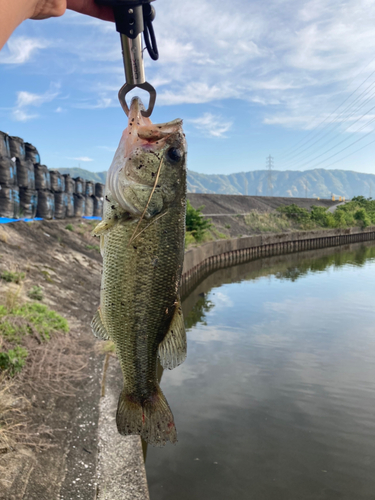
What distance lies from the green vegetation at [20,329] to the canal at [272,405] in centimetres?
286

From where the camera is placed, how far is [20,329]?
255 inches

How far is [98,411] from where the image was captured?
5.68m

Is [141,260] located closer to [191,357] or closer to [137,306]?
[137,306]

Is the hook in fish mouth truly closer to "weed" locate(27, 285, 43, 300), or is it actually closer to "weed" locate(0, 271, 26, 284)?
"weed" locate(27, 285, 43, 300)

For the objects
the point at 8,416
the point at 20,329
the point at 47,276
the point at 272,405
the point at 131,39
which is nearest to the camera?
the point at 131,39

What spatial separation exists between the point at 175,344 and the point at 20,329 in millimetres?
5109

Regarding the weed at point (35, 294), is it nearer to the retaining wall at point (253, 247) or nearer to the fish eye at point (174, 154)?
the fish eye at point (174, 154)

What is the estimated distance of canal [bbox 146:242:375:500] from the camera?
22.8ft

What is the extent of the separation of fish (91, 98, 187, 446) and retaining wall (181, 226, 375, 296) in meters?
16.6

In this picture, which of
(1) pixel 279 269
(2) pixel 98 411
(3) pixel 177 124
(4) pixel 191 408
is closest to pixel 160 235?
(3) pixel 177 124

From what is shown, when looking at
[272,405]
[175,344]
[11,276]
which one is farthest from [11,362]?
[272,405]

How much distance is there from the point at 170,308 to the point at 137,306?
160mm

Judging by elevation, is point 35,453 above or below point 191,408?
above

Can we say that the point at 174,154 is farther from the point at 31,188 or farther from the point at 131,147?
the point at 31,188
